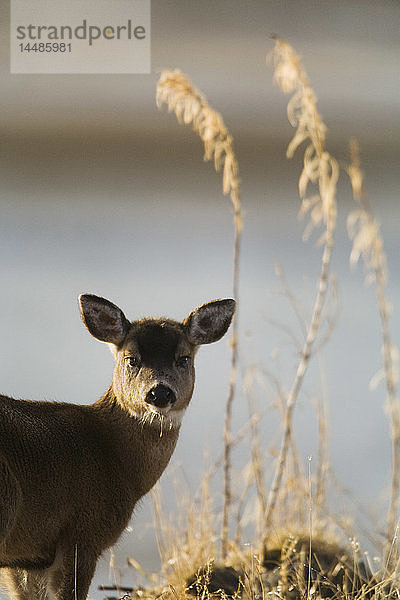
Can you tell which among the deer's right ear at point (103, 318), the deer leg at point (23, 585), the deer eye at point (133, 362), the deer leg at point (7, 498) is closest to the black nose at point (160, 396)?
the deer eye at point (133, 362)

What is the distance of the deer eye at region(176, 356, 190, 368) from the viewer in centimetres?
464

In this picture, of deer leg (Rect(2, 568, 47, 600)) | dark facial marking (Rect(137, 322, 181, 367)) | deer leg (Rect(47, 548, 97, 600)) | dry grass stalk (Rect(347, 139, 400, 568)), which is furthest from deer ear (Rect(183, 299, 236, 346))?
deer leg (Rect(2, 568, 47, 600))

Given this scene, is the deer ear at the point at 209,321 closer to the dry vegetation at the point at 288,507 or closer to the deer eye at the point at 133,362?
the deer eye at the point at 133,362

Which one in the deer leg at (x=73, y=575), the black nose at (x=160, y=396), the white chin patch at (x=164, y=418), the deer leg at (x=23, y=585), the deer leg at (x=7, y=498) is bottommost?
the deer leg at (x=23, y=585)

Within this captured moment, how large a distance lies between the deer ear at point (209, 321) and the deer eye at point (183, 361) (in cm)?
13

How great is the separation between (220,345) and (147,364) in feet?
17.9

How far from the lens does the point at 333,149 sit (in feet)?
48.7

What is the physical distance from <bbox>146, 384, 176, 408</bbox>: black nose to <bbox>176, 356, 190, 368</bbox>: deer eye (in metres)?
0.27

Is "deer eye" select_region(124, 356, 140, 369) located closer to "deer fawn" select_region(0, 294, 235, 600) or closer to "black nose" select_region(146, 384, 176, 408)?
"deer fawn" select_region(0, 294, 235, 600)

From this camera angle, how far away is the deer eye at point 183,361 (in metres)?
4.64

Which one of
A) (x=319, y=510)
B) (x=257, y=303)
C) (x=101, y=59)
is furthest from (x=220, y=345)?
Result: (x=319, y=510)

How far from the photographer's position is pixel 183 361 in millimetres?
4672

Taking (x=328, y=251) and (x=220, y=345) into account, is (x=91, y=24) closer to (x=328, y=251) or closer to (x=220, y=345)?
(x=220, y=345)

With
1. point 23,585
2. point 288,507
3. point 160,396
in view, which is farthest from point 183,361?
point 288,507
